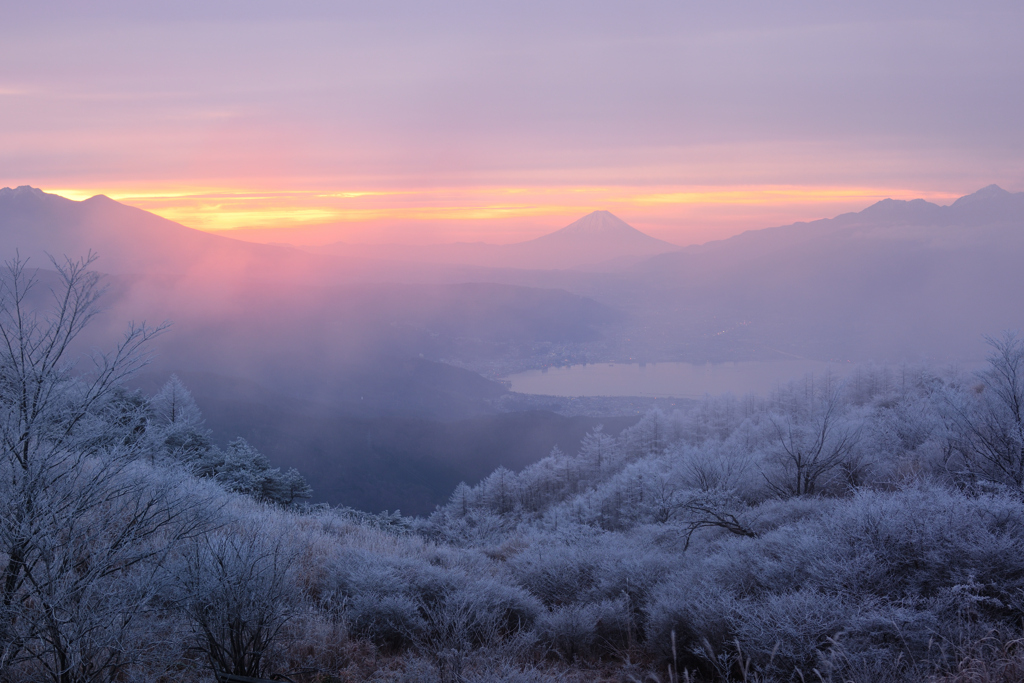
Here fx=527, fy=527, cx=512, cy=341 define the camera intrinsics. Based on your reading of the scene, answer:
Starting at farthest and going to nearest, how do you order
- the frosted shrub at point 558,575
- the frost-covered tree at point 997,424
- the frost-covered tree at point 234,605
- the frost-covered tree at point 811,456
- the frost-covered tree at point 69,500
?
1. the frost-covered tree at point 811,456
2. the frost-covered tree at point 997,424
3. the frosted shrub at point 558,575
4. the frost-covered tree at point 234,605
5. the frost-covered tree at point 69,500

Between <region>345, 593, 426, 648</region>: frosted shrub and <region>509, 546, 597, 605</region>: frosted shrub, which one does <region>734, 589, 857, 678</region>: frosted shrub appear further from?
<region>345, 593, 426, 648</region>: frosted shrub

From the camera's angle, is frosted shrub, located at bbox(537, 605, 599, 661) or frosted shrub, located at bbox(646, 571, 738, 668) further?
frosted shrub, located at bbox(537, 605, 599, 661)

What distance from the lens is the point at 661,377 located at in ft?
424

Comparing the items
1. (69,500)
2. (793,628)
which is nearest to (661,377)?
(793,628)

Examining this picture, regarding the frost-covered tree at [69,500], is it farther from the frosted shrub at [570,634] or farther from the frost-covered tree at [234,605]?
the frosted shrub at [570,634]

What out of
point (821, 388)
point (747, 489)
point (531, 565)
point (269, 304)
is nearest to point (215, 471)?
point (531, 565)

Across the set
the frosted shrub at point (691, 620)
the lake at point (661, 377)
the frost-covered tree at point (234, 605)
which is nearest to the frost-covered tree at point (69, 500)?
the frost-covered tree at point (234, 605)

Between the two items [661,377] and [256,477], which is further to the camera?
[661,377]

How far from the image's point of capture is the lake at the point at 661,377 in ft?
359

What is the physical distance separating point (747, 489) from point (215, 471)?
1553 cm

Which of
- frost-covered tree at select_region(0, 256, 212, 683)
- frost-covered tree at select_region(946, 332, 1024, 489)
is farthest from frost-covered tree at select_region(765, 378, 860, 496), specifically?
frost-covered tree at select_region(0, 256, 212, 683)

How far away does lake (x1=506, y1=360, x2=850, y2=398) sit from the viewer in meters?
109

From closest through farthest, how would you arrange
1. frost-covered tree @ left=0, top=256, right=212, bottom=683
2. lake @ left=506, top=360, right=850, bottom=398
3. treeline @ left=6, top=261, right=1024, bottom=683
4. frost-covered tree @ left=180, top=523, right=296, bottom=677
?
frost-covered tree @ left=0, top=256, right=212, bottom=683, treeline @ left=6, top=261, right=1024, bottom=683, frost-covered tree @ left=180, top=523, right=296, bottom=677, lake @ left=506, top=360, right=850, bottom=398

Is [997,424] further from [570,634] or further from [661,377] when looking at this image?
[661,377]
